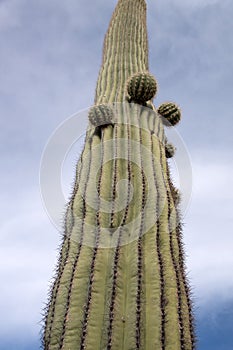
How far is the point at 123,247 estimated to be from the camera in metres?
4.04

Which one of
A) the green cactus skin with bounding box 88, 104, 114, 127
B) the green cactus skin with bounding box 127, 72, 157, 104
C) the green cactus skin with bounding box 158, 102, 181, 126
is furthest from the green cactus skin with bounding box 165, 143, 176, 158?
the green cactus skin with bounding box 88, 104, 114, 127

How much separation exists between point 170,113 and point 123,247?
2.59 m

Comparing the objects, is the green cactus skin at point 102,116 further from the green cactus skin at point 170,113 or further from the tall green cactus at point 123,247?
the green cactus skin at point 170,113

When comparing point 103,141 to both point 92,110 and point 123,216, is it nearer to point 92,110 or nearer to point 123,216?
point 92,110

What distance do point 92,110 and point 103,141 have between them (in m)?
0.62

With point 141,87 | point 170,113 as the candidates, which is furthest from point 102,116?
point 170,113

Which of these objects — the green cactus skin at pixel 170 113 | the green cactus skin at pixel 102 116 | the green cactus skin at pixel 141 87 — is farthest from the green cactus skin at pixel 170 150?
the green cactus skin at pixel 102 116

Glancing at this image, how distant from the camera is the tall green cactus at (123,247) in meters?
3.49

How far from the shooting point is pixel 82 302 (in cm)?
363

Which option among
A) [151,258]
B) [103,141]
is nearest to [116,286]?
[151,258]

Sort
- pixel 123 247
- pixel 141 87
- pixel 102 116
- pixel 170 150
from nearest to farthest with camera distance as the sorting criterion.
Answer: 1. pixel 123 247
2. pixel 102 116
3. pixel 141 87
4. pixel 170 150

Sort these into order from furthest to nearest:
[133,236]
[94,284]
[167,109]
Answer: [167,109] < [133,236] < [94,284]

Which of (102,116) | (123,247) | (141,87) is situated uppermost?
(141,87)

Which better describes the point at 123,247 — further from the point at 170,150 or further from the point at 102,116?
the point at 170,150
